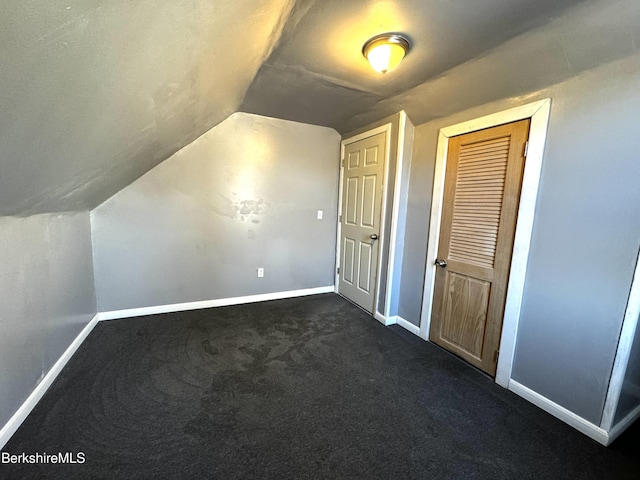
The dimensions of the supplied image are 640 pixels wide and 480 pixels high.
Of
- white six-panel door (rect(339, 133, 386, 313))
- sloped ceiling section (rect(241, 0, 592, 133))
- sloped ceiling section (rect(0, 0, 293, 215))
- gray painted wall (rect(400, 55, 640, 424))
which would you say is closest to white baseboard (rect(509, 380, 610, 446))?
gray painted wall (rect(400, 55, 640, 424))

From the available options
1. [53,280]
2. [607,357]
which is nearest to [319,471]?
[607,357]

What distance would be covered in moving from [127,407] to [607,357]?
9.09 feet

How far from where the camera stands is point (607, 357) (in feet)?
4.93

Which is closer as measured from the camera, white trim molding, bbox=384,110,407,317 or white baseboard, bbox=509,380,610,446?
white baseboard, bbox=509,380,610,446

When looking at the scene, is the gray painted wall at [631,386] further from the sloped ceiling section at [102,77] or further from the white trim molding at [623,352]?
the sloped ceiling section at [102,77]

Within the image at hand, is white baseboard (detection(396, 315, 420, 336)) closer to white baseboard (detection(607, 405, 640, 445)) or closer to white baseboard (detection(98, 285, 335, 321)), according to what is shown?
white baseboard (detection(98, 285, 335, 321))

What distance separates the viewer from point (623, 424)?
1.59 m

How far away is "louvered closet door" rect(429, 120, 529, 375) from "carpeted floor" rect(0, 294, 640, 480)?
264mm

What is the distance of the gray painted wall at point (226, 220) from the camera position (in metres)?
2.85

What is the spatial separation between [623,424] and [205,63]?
3127 millimetres

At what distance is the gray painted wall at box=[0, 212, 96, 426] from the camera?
4.86 feet

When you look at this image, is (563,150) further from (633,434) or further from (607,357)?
(633,434)

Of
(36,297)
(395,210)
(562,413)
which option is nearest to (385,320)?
(395,210)

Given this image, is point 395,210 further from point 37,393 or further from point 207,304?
point 37,393
